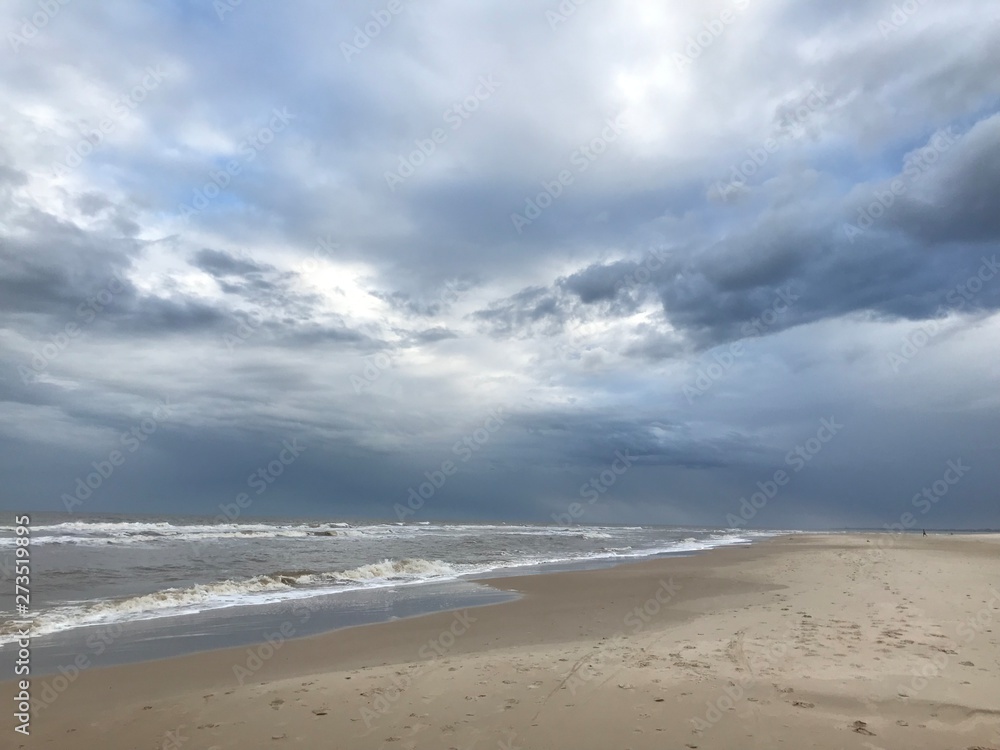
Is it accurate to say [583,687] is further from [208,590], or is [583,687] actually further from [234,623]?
[208,590]

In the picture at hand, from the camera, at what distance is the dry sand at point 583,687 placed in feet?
19.7

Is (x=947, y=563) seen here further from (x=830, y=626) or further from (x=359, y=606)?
(x=359, y=606)

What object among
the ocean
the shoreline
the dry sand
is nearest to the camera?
the dry sand

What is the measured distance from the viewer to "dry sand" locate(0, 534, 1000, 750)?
19.7 ft

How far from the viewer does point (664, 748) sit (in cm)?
560

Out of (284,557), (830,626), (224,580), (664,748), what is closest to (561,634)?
(830,626)

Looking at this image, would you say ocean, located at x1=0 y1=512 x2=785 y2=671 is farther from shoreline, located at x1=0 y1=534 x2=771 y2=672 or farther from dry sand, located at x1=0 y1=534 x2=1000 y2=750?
dry sand, located at x1=0 y1=534 x2=1000 y2=750

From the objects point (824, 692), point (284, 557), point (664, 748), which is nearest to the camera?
point (664, 748)

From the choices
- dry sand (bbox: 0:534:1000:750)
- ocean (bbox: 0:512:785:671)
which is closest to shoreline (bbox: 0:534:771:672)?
ocean (bbox: 0:512:785:671)

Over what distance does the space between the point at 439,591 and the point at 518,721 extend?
12107 millimetres

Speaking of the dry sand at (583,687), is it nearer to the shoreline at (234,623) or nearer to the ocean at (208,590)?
the shoreline at (234,623)

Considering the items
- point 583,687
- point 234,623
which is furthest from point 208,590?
point 583,687

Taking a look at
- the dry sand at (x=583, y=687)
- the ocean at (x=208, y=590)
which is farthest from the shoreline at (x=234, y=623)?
the dry sand at (x=583, y=687)

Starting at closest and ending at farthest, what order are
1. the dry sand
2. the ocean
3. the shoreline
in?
the dry sand → the shoreline → the ocean
